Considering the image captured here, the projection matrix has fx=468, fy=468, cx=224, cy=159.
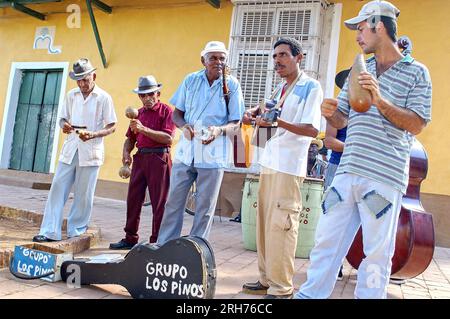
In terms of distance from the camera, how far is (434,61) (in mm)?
7102

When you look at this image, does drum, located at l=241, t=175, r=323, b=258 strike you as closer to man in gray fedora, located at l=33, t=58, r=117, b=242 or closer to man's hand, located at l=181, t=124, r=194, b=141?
man's hand, located at l=181, t=124, r=194, b=141

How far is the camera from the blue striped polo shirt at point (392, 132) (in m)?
2.40

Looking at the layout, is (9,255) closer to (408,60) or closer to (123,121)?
(408,60)

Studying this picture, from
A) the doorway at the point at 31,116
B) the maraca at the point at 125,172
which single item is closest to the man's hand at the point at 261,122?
the maraca at the point at 125,172

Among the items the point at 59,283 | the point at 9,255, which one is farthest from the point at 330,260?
the point at 9,255

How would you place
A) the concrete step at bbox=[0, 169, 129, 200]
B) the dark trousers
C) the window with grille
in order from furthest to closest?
the concrete step at bbox=[0, 169, 129, 200]
the window with grille
the dark trousers

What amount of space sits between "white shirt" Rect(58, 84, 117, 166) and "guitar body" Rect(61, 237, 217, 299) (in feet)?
5.75

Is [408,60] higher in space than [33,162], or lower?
higher

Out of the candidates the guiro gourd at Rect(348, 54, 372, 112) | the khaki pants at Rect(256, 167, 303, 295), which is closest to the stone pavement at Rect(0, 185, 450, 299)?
the khaki pants at Rect(256, 167, 303, 295)

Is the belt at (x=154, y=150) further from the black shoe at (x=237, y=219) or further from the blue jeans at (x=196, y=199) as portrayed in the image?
the black shoe at (x=237, y=219)

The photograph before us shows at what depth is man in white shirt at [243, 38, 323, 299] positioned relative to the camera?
3.10 m

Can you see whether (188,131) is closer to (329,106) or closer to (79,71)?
(329,106)

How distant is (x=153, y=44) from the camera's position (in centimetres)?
927

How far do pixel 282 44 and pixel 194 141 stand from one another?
0.99 m
